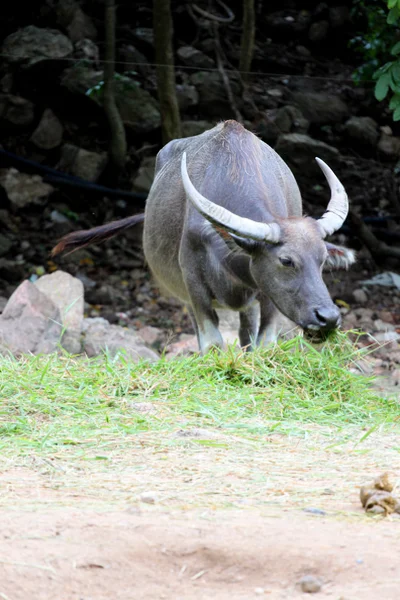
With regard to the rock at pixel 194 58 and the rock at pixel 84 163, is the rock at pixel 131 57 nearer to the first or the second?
the rock at pixel 194 58

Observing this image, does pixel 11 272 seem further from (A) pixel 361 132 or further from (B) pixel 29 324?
(A) pixel 361 132

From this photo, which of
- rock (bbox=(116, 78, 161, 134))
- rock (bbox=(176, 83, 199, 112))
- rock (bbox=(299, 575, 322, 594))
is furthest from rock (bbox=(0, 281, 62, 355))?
rock (bbox=(176, 83, 199, 112))

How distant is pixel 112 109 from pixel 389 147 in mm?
4362

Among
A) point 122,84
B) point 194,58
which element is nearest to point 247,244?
point 122,84

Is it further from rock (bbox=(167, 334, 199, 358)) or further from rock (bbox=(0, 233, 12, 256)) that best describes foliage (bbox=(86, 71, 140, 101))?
rock (bbox=(167, 334, 199, 358))

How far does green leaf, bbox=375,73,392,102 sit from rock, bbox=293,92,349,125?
5.63 metres

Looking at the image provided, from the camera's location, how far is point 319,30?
1485 centimetres

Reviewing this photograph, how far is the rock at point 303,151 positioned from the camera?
1268 centimetres

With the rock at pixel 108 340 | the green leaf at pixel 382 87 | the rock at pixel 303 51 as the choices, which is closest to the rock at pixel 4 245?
the rock at pixel 108 340

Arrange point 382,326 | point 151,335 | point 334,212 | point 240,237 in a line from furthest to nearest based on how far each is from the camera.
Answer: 1. point 382,326
2. point 151,335
3. point 334,212
4. point 240,237

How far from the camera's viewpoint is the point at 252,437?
13.6ft

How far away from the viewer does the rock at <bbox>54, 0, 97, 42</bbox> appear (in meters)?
13.5

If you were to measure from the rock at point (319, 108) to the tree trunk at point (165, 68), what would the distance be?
124 inches

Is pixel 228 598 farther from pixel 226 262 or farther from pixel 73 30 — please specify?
pixel 73 30
